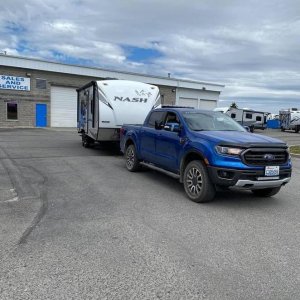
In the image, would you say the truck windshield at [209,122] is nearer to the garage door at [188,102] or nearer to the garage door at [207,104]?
the garage door at [188,102]

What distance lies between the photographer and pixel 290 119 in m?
44.0

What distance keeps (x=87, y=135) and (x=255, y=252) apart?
11807 millimetres

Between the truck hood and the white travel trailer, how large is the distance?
34987mm

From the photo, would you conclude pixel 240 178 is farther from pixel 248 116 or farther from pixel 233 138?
pixel 248 116

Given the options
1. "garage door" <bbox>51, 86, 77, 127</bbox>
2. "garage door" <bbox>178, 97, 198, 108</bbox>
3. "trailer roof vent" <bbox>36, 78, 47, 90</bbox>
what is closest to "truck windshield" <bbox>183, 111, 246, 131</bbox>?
"trailer roof vent" <bbox>36, 78, 47, 90</bbox>

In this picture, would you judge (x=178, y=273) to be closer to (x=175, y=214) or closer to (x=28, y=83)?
(x=175, y=214)

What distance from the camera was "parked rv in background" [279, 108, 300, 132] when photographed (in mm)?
43656

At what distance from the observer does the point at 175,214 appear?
20.5ft

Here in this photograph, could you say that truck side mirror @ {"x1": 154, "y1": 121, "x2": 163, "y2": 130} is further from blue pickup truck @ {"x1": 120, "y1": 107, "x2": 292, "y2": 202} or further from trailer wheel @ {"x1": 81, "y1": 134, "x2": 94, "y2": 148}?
trailer wheel @ {"x1": 81, "y1": 134, "x2": 94, "y2": 148}

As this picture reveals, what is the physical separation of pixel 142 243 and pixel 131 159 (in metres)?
5.53

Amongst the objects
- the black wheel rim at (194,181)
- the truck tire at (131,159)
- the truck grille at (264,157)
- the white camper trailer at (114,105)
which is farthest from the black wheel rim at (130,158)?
the truck grille at (264,157)

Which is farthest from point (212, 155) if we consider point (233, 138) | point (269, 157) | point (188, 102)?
point (188, 102)

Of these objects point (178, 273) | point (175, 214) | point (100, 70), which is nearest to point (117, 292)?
point (178, 273)

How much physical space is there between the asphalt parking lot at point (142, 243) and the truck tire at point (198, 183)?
161mm
